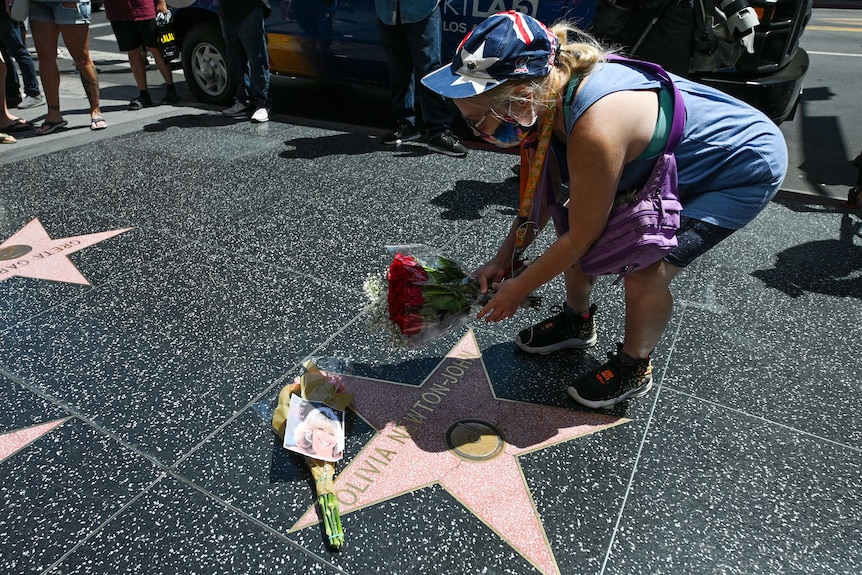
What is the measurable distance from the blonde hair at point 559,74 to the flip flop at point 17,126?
211 inches

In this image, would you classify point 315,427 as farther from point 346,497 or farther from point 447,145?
point 447,145

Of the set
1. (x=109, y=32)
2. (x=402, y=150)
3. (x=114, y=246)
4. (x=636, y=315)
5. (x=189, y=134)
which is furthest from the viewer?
(x=109, y=32)

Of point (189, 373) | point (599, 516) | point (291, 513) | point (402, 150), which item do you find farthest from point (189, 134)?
point (599, 516)

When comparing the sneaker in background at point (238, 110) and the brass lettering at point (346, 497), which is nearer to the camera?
the brass lettering at point (346, 497)

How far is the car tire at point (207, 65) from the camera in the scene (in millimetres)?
6043

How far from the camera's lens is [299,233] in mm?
3438

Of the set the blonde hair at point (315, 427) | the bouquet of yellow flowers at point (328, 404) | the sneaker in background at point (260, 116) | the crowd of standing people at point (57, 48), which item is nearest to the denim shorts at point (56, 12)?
the crowd of standing people at point (57, 48)

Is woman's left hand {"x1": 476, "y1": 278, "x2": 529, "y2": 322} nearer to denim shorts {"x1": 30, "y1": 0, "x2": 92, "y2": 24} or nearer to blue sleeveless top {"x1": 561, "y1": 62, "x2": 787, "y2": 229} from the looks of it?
blue sleeveless top {"x1": 561, "y1": 62, "x2": 787, "y2": 229}

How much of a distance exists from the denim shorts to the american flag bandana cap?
4595 mm

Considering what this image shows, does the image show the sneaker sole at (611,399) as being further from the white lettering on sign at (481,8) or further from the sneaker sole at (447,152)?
the white lettering on sign at (481,8)

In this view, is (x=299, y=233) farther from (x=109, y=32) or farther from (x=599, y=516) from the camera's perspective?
(x=109, y=32)

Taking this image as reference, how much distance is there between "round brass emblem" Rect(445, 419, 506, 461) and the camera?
197 centimetres

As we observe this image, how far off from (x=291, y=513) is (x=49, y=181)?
3575 mm

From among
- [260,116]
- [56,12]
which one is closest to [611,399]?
[260,116]
